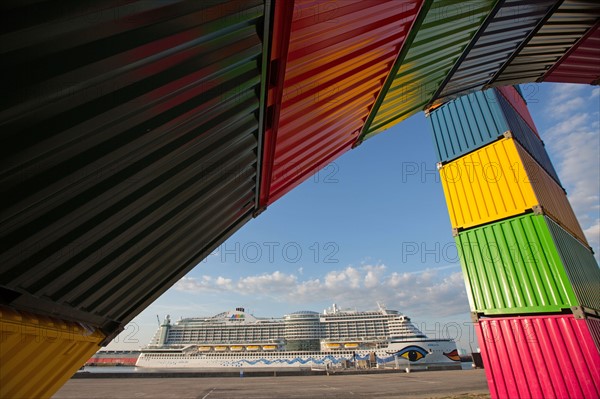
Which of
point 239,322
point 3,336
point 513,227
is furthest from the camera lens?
point 239,322

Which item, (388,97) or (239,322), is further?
(239,322)

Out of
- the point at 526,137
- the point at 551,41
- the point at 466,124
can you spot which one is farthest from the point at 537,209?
the point at 551,41

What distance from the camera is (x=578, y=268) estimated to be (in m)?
7.77

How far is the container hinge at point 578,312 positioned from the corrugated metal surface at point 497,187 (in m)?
2.54

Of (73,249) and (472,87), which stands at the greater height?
(472,87)

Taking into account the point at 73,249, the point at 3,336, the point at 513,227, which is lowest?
the point at 3,336

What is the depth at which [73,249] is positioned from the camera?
257cm

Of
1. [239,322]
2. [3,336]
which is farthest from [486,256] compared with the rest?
[239,322]

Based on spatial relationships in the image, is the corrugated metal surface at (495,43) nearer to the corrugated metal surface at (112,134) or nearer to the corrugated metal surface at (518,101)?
the corrugated metal surface at (112,134)

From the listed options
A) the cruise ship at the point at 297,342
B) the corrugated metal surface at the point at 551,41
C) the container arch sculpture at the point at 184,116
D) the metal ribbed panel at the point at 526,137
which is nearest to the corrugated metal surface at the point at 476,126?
the metal ribbed panel at the point at 526,137

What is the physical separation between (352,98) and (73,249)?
147 inches

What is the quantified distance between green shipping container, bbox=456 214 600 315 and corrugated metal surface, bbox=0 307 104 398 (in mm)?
8996

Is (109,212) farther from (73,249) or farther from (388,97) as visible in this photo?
(388,97)

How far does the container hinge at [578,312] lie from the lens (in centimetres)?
618
